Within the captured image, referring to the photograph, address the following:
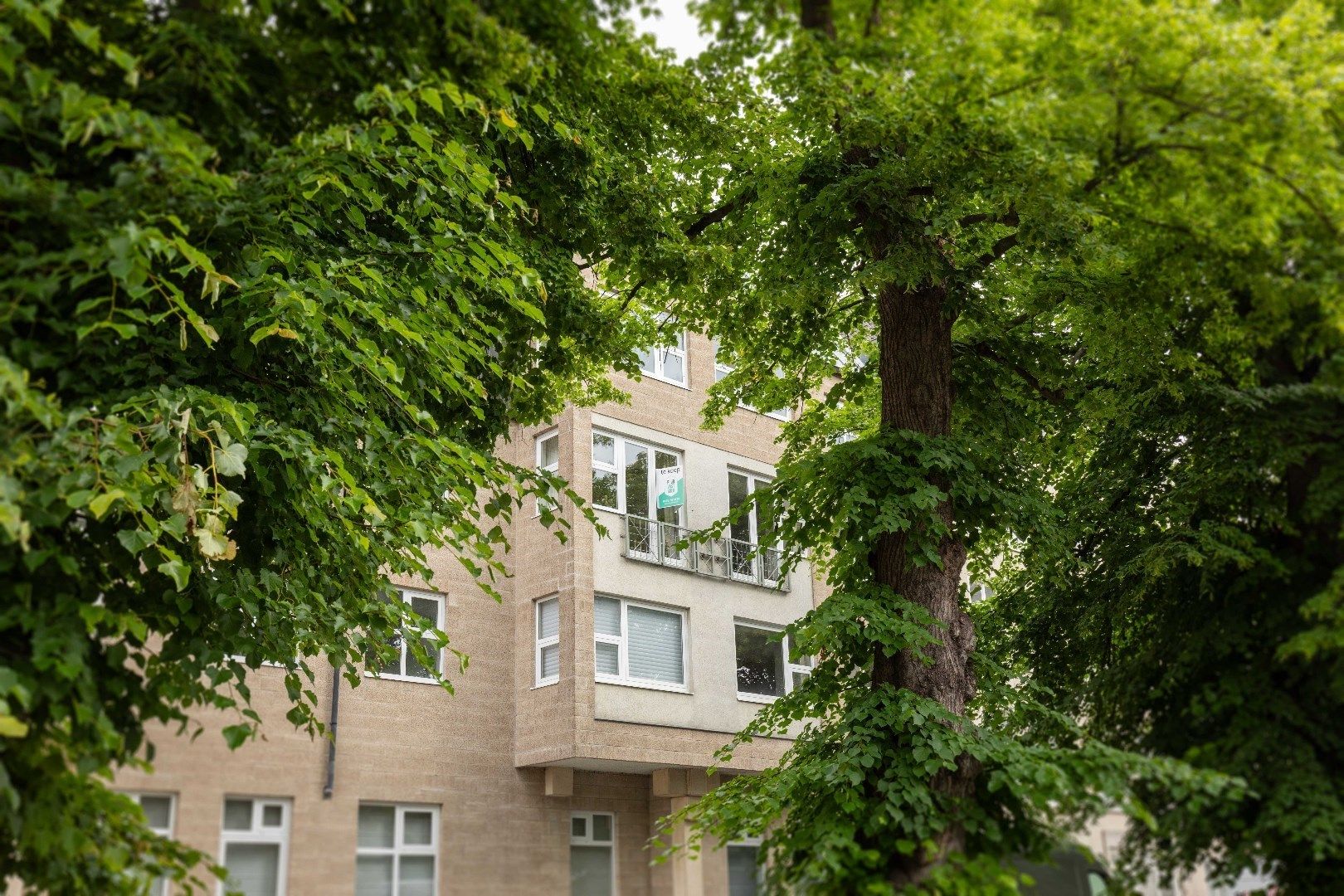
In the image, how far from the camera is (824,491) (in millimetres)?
8375

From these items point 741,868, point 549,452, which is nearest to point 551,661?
point 549,452

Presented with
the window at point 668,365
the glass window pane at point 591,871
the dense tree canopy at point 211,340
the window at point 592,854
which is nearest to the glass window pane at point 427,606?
the window at point 592,854

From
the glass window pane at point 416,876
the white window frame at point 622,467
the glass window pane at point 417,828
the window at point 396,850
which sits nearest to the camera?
the window at point 396,850

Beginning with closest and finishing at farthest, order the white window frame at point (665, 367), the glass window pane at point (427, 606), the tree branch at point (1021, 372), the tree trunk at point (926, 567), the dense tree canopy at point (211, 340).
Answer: the dense tree canopy at point (211, 340) → the tree trunk at point (926, 567) → the tree branch at point (1021, 372) → the glass window pane at point (427, 606) → the white window frame at point (665, 367)

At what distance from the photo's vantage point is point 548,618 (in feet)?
55.9

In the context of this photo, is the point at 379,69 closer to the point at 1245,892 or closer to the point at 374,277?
the point at 374,277

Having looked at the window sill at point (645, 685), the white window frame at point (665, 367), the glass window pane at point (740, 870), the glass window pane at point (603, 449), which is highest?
the white window frame at point (665, 367)

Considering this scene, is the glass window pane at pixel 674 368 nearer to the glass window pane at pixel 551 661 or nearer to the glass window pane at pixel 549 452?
the glass window pane at pixel 549 452

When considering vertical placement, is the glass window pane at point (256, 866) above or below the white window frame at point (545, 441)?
below

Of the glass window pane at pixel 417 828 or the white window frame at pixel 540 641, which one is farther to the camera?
the white window frame at pixel 540 641

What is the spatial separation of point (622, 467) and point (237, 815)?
7.67 meters

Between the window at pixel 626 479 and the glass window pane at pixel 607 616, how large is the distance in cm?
133

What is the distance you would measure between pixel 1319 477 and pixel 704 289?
6164 mm

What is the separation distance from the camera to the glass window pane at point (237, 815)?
480 inches
